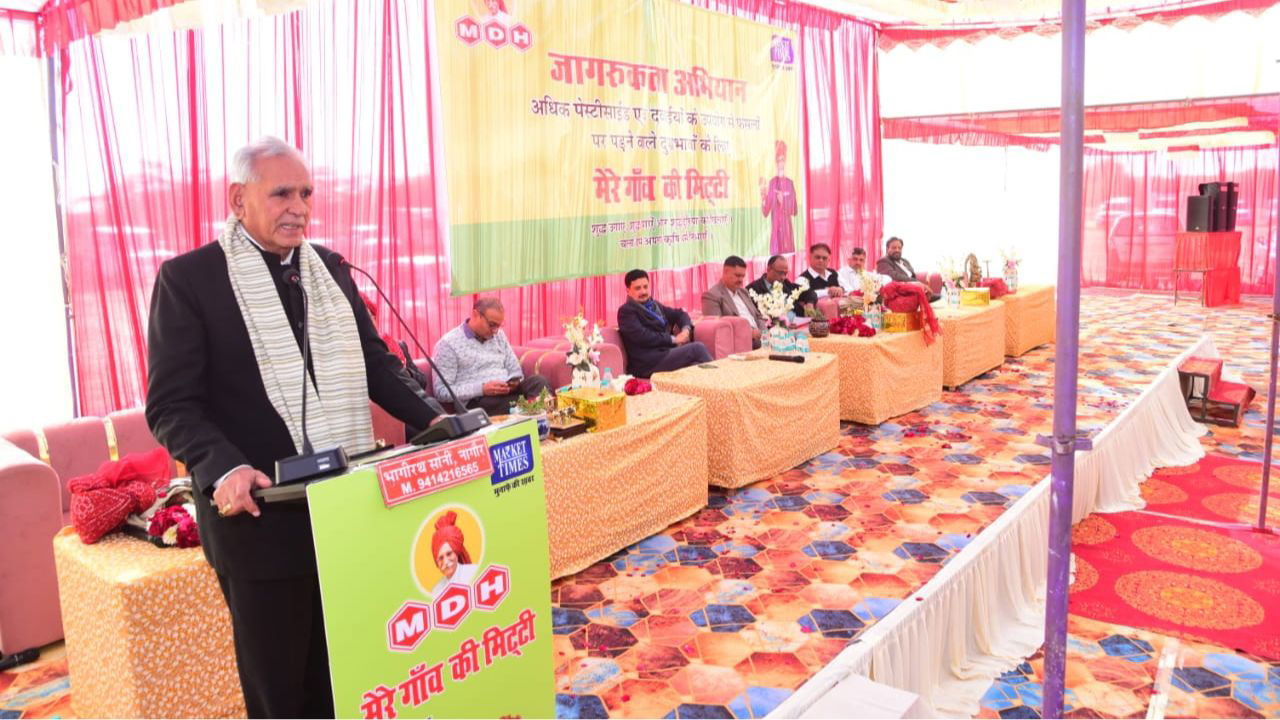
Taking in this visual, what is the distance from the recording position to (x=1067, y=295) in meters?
1.42

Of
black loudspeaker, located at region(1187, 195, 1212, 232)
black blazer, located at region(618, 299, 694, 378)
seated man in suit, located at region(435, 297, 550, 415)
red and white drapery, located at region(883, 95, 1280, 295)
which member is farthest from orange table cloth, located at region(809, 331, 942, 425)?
black loudspeaker, located at region(1187, 195, 1212, 232)

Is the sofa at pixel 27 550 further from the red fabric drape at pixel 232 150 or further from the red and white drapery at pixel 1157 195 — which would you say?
the red and white drapery at pixel 1157 195

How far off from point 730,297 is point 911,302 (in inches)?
49.7

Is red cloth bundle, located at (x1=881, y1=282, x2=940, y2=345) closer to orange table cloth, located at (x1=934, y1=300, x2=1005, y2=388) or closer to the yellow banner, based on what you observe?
orange table cloth, located at (x1=934, y1=300, x2=1005, y2=388)

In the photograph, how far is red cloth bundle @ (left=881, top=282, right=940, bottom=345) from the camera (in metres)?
5.83

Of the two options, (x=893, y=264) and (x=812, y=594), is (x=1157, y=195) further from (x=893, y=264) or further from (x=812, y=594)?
(x=812, y=594)

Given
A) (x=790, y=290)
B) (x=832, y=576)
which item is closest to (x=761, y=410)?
(x=832, y=576)

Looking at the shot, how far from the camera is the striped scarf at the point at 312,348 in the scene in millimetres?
1570

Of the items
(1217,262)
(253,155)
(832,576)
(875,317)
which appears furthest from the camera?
(1217,262)

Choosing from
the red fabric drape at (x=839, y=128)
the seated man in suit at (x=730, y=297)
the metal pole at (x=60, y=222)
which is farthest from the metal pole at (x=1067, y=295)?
the red fabric drape at (x=839, y=128)

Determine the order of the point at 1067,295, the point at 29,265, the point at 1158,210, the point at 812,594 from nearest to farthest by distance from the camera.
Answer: the point at 1067,295
the point at 812,594
the point at 29,265
the point at 1158,210

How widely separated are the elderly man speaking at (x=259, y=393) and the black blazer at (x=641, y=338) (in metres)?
3.66

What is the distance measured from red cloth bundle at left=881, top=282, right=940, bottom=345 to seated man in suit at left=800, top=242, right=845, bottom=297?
1427 mm

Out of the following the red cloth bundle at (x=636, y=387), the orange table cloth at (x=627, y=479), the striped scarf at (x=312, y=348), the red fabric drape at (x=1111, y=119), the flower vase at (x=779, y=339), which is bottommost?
the orange table cloth at (x=627, y=479)
